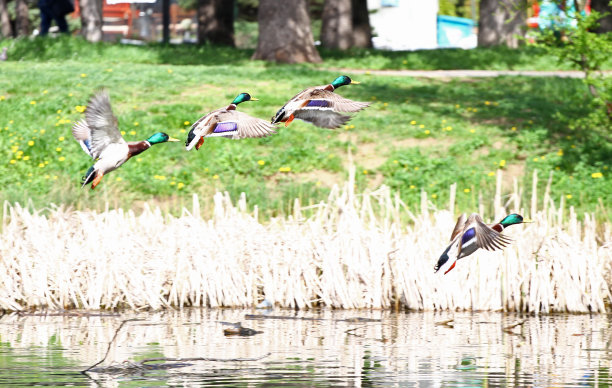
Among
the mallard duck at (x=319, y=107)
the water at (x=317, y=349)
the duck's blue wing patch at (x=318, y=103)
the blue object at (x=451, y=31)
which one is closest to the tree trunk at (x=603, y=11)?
the water at (x=317, y=349)

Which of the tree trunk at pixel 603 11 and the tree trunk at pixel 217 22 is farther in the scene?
the tree trunk at pixel 217 22

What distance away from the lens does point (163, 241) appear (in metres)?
11.2

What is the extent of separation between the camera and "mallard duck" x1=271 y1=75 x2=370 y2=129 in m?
7.10

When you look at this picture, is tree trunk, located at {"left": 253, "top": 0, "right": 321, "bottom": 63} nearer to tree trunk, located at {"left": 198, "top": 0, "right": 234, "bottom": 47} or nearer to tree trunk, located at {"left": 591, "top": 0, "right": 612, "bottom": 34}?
tree trunk, located at {"left": 198, "top": 0, "right": 234, "bottom": 47}

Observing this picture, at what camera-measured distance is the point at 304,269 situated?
35.8 feet

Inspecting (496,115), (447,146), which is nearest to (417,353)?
(447,146)

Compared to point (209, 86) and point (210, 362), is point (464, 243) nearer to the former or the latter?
point (210, 362)

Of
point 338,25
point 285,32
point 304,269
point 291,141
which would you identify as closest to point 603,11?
point 285,32

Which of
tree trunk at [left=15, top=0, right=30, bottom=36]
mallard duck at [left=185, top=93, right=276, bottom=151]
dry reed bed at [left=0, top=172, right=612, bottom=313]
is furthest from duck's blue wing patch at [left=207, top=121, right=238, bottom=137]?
tree trunk at [left=15, top=0, right=30, bottom=36]

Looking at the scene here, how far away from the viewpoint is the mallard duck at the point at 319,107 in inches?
280

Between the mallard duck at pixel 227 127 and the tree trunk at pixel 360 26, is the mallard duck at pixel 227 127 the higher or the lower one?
the lower one

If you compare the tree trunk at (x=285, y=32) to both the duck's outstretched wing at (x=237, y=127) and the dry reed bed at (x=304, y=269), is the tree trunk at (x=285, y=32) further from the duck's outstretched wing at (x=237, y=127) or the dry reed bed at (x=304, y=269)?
the duck's outstretched wing at (x=237, y=127)

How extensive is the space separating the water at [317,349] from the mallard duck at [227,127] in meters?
1.68

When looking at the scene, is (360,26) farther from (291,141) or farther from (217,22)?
(291,141)
